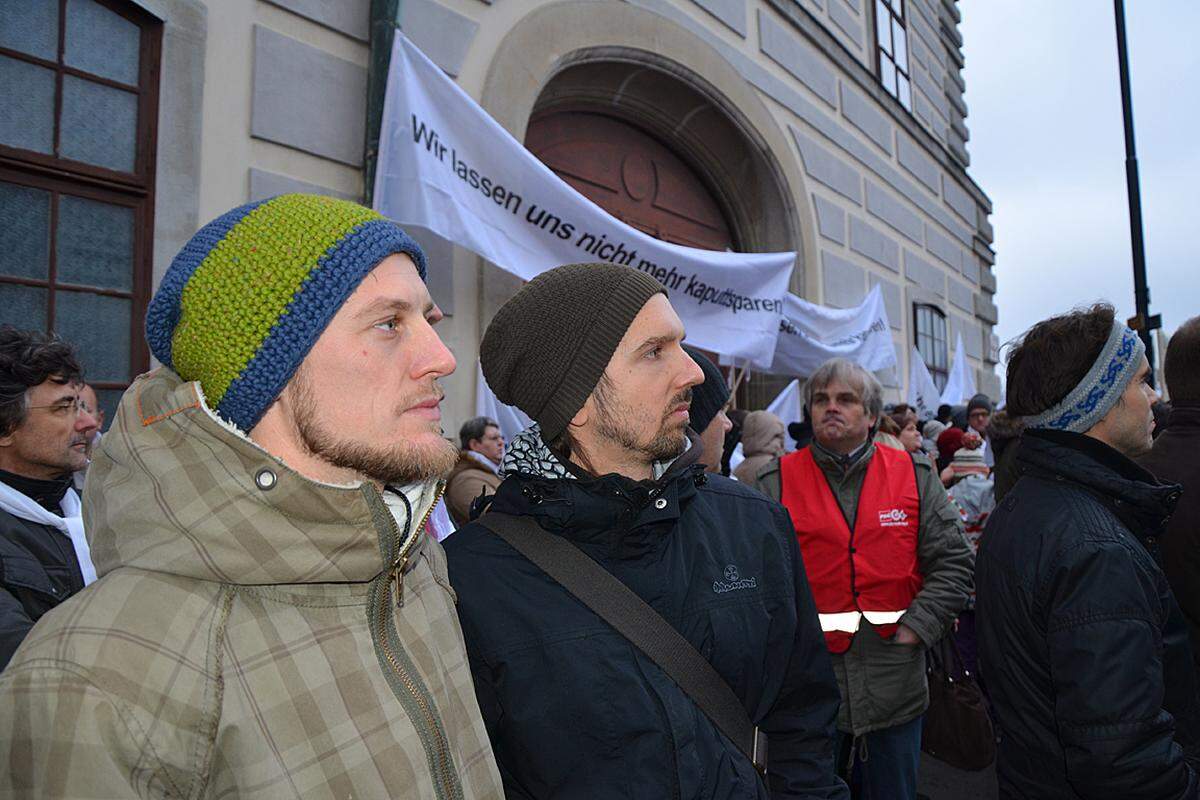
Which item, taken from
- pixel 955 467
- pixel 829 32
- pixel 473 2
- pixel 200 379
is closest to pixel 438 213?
pixel 473 2

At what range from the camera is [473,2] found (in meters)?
4.95

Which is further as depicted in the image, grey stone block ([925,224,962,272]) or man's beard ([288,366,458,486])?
grey stone block ([925,224,962,272])

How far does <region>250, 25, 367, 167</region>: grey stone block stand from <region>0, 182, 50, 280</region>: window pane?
39.2 inches

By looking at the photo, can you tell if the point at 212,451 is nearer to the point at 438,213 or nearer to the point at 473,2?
the point at 438,213

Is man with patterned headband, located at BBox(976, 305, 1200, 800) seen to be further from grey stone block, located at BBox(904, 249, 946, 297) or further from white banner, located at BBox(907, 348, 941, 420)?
grey stone block, located at BBox(904, 249, 946, 297)

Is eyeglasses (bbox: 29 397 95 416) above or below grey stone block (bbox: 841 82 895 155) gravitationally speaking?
below

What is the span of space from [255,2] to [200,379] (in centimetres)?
355

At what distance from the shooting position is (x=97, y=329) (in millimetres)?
3439

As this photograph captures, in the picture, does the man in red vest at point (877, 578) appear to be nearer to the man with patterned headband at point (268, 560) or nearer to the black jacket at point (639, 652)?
the black jacket at point (639, 652)

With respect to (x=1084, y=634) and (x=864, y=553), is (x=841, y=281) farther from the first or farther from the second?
(x=1084, y=634)

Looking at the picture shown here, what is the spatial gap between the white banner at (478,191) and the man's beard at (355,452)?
2776 millimetres

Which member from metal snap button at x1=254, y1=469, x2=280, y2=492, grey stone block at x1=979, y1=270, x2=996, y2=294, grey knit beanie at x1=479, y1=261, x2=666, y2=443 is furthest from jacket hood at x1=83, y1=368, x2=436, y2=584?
grey stone block at x1=979, y1=270, x2=996, y2=294

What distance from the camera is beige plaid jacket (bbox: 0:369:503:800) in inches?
33.1

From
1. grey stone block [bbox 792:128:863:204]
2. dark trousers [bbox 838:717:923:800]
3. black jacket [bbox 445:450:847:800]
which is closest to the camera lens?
black jacket [bbox 445:450:847:800]
